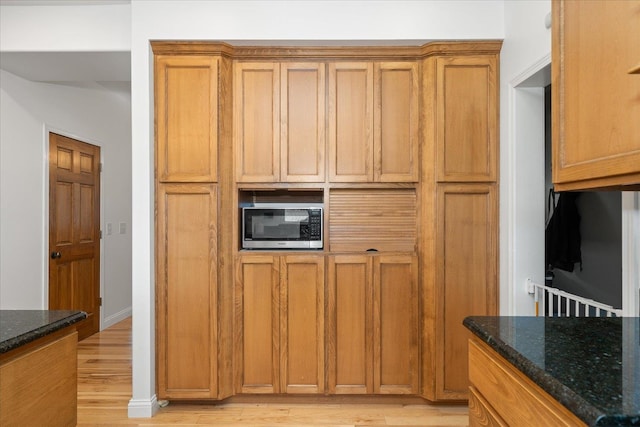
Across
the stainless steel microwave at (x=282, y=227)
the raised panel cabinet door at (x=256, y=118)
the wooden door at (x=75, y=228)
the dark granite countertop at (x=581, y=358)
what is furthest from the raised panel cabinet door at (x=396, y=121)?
the wooden door at (x=75, y=228)

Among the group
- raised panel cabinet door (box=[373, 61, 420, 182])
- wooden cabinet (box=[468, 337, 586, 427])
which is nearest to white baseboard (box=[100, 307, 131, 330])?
raised panel cabinet door (box=[373, 61, 420, 182])

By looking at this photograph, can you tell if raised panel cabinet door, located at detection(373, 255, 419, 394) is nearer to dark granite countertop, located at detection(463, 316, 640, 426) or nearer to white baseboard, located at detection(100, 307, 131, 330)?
dark granite countertop, located at detection(463, 316, 640, 426)

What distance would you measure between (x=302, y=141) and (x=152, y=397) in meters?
1.90

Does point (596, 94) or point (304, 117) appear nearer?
point (596, 94)

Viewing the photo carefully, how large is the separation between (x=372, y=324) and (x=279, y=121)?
Result: 1.46 metres

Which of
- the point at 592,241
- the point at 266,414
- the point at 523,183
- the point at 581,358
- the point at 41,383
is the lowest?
the point at 266,414

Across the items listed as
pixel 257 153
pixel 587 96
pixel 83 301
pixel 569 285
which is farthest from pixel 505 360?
pixel 83 301

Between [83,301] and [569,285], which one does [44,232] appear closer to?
[83,301]

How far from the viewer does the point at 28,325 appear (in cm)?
135

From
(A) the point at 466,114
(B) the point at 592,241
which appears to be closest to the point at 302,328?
(A) the point at 466,114

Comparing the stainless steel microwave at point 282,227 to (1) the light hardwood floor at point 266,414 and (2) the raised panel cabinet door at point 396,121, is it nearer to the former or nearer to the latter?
(2) the raised panel cabinet door at point 396,121

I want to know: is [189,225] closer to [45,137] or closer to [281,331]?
[281,331]

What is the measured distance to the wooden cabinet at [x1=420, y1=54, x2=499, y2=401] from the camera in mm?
2629

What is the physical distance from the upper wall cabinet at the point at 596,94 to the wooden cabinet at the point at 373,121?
130 cm
